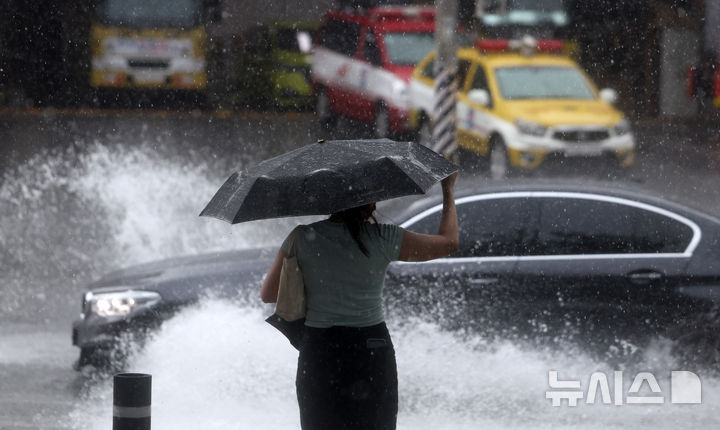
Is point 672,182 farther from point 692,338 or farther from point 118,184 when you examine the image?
point 692,338

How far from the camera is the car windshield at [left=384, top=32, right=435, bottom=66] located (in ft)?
69.6

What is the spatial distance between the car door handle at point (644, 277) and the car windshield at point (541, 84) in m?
11.1

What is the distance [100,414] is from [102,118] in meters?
18.5

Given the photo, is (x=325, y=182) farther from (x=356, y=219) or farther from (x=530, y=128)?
(x=530, y=128)

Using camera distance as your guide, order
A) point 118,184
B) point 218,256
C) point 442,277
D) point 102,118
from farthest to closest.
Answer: point 102,118 → point 118,184 → point 218,256 → point 442,277

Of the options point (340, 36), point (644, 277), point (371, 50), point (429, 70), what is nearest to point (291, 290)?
point (644, 277)

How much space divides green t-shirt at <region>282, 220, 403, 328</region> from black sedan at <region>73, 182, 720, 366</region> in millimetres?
3230

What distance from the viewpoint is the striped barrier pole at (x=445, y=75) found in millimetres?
15633

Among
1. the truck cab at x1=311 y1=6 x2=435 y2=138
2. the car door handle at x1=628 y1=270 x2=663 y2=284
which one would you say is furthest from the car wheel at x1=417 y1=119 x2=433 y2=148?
the car door handle at x1=628 y1=270 x2=663 y2=284

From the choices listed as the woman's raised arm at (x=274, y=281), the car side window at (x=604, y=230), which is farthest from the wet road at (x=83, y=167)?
the woman's raised arm at (x=274, y=281)

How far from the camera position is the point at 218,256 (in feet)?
28.7

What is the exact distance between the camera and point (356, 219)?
470cm

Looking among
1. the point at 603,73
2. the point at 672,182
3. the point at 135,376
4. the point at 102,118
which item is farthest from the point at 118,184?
the point at 135,376

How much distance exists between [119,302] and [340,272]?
3.88 m
